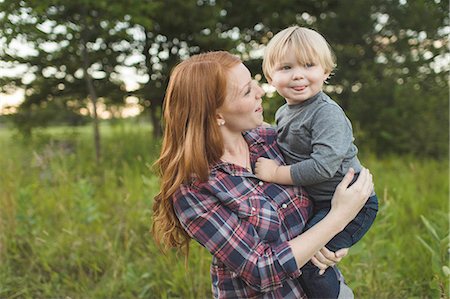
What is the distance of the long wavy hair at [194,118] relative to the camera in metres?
1.54

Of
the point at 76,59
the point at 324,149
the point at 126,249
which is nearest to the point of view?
the point at 324,149

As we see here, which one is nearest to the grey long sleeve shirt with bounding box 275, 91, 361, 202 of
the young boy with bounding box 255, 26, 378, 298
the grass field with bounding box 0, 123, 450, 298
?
the young boy with bounding box 255, 26, 378, 298

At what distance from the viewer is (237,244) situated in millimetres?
1496

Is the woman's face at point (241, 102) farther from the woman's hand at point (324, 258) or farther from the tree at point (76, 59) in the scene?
the tree at point (76, 59)

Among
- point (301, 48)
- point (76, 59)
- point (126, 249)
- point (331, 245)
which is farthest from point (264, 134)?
point (76, 59)

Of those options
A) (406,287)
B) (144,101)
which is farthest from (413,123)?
(406,287)

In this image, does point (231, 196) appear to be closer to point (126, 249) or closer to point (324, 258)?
point (324, 258)

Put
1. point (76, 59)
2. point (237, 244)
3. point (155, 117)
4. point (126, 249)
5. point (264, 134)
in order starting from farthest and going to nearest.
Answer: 1. point (155, 117)
2. point (76, 59)
3. point (126, 249)
4. point (264, 134)
5. point (237, 244)

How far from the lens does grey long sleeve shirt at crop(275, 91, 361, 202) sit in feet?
5.29

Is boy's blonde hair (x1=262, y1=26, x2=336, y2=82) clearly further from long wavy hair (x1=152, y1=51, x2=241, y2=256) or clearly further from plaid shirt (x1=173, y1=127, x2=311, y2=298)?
plaid shirt (x1=173, y1=127, x2=311, y2=298)

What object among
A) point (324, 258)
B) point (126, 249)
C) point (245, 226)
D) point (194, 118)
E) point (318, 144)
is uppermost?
point (194, 118)

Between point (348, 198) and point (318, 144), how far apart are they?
19cm

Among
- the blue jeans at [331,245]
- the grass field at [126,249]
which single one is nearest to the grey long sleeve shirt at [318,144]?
the blue jeans at [331,245]

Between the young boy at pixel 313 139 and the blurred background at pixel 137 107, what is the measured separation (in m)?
1.63
